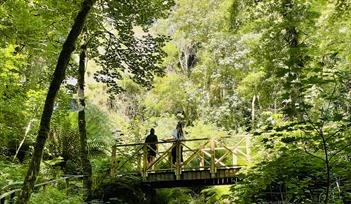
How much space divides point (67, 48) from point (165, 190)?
7.70 meters

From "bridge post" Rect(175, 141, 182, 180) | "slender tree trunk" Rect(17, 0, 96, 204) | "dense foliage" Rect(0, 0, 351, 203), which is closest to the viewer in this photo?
"dense foliage" Rect(0, 0, 351, 203)

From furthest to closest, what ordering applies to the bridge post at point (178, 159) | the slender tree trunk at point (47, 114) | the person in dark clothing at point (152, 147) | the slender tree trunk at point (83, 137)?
the person in dark clothing at point (152, 147), the bridge post at point (178, 159), the slender tree trunk at point (83, 137), the slender tree trunk at point (47, 114)

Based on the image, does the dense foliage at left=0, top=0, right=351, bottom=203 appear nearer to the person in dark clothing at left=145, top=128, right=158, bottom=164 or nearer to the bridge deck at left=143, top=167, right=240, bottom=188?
the bridge deck at left=143, top=167, right=240, bottom=188

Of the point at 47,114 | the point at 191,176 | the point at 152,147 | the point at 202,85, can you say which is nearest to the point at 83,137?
the point at 152,147

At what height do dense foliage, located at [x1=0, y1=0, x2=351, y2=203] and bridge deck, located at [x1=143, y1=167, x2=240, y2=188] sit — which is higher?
dense foliage, located at [x1=0, y1=0, x2=351, y2=203]

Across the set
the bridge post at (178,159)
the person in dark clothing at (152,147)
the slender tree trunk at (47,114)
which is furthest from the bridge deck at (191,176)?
the slender tree trunk at (47,114)

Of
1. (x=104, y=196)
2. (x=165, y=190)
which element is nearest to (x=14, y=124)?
(x=104, y=196)

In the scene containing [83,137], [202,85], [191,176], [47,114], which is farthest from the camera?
[202,85]

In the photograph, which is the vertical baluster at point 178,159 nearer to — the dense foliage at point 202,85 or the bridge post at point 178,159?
the bridge post at point 178,159

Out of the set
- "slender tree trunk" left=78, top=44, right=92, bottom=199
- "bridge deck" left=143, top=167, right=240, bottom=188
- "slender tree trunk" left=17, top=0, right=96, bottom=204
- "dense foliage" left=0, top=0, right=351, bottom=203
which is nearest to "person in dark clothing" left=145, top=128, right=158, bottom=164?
"bridge deck" left=143, top=167, right=240, bottom=188

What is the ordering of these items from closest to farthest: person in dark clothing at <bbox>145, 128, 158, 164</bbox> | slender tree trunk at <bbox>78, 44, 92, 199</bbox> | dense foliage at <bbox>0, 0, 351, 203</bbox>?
dense foliage at <bbox>0, 0, 351, 203</bbox>
slender tree trunk at <bbox>78, 44, 92, 199</bbox>
person in dark clothing at <bbox>145, 128, 158, 164</bbox>

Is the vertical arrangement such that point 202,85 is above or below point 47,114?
above

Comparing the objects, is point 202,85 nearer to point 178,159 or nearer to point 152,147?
point 152,147

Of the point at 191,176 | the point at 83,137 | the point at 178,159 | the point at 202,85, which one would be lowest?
the point at 191,176
